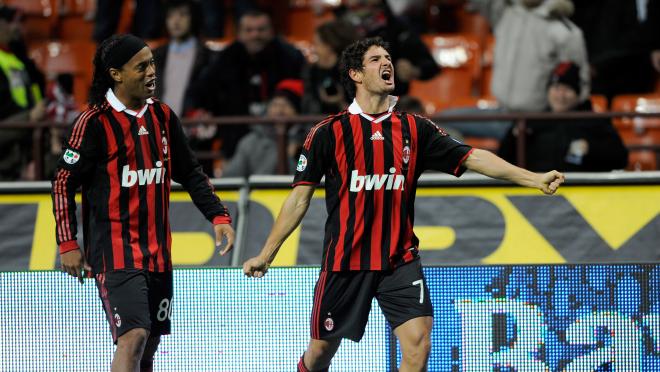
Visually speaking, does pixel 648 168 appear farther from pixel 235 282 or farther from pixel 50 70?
pixel 50 70

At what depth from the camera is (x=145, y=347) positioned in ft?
21.7

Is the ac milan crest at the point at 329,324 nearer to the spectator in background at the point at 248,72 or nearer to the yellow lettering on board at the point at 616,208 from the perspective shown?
the yellow lettering on board at the point at 616,208

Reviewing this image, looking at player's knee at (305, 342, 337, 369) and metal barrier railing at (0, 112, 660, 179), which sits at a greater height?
metal barrier railing at (0, 112, 660, 179)

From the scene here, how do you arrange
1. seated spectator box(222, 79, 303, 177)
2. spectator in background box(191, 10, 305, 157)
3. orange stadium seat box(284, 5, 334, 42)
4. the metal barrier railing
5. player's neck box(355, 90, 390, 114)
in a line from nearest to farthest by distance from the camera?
player's neck box(355, 90, 390, 114) → the metal barrier railing → seated spectator box(222, 79, 303, 177) → spectator in background box(191, 10, 305, 157) → orange stadium seat box(284, 5, 334, 42)

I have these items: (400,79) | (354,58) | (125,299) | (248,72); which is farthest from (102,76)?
(248,72)

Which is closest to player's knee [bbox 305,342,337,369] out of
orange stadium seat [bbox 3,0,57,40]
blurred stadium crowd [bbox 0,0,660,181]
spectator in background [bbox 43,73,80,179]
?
blurred stadium crowd [bbox 0,0,660,181]

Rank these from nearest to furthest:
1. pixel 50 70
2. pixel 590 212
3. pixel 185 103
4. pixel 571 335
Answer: pixel 571 335, pixel 590 212, pixel 185 103, pixel 50 70

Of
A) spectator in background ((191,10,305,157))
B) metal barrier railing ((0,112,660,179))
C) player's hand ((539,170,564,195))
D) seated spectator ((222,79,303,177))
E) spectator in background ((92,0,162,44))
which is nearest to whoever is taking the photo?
player's hand ((539,170,564,195))

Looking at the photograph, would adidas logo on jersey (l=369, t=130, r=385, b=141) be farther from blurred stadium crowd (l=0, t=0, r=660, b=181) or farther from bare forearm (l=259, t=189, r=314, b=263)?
blurred stadium crowd (l=0, t=0, r=660, b=181)

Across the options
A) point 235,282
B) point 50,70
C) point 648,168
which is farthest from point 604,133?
point 50,70

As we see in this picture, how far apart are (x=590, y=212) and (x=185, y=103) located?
4.19 m

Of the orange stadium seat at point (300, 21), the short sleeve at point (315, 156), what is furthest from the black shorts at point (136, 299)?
the orange stadium seat at point (300, 21)

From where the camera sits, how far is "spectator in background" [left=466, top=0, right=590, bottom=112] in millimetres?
10727

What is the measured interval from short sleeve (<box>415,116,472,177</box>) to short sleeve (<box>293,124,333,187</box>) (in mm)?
486
